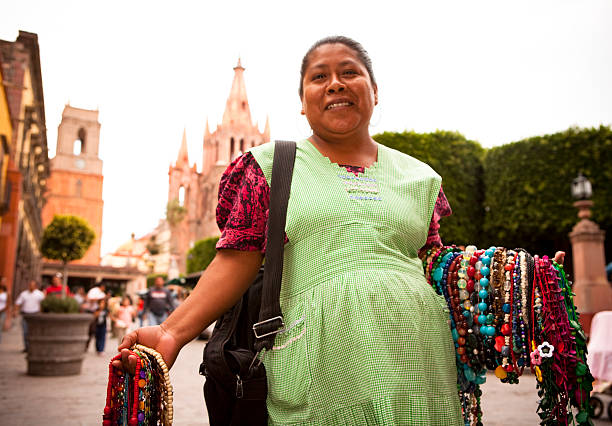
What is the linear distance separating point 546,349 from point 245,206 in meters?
Answer: 0.95

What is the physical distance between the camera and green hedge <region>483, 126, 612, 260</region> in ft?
50.3

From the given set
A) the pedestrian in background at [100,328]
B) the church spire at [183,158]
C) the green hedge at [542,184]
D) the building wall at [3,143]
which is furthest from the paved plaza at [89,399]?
the church spire at [183,158]

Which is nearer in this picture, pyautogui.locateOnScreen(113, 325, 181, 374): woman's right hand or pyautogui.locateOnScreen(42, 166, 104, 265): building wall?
pyautogui.locateOnScreen(113, 325, 181, 374): woman's right hand

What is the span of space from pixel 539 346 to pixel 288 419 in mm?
713

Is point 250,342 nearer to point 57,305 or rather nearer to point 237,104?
point 57,305

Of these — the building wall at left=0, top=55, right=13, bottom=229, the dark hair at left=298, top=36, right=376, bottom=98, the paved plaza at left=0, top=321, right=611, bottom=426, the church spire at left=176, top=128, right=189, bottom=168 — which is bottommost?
the paved plaza at left=0, top=321, right=611, bottom=426

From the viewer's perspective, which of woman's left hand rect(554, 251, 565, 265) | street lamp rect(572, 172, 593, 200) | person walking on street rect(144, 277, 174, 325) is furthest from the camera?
person walking on street rect(144, 277, 174, 325)

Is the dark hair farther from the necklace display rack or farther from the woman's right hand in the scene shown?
the woman's right hand

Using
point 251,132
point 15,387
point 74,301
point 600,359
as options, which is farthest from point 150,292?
point 251,132

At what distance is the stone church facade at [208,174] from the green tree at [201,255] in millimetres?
27151

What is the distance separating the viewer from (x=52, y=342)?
26.8ft

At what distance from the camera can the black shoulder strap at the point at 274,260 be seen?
57.8 inches

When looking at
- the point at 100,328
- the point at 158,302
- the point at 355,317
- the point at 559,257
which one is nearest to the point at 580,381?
the point at 559,257

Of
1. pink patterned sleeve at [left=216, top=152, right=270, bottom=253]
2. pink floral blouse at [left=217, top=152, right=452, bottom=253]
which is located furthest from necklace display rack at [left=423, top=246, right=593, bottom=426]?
pink patterned sleeve at [left=216, top=152, right=270, bottom=253]
